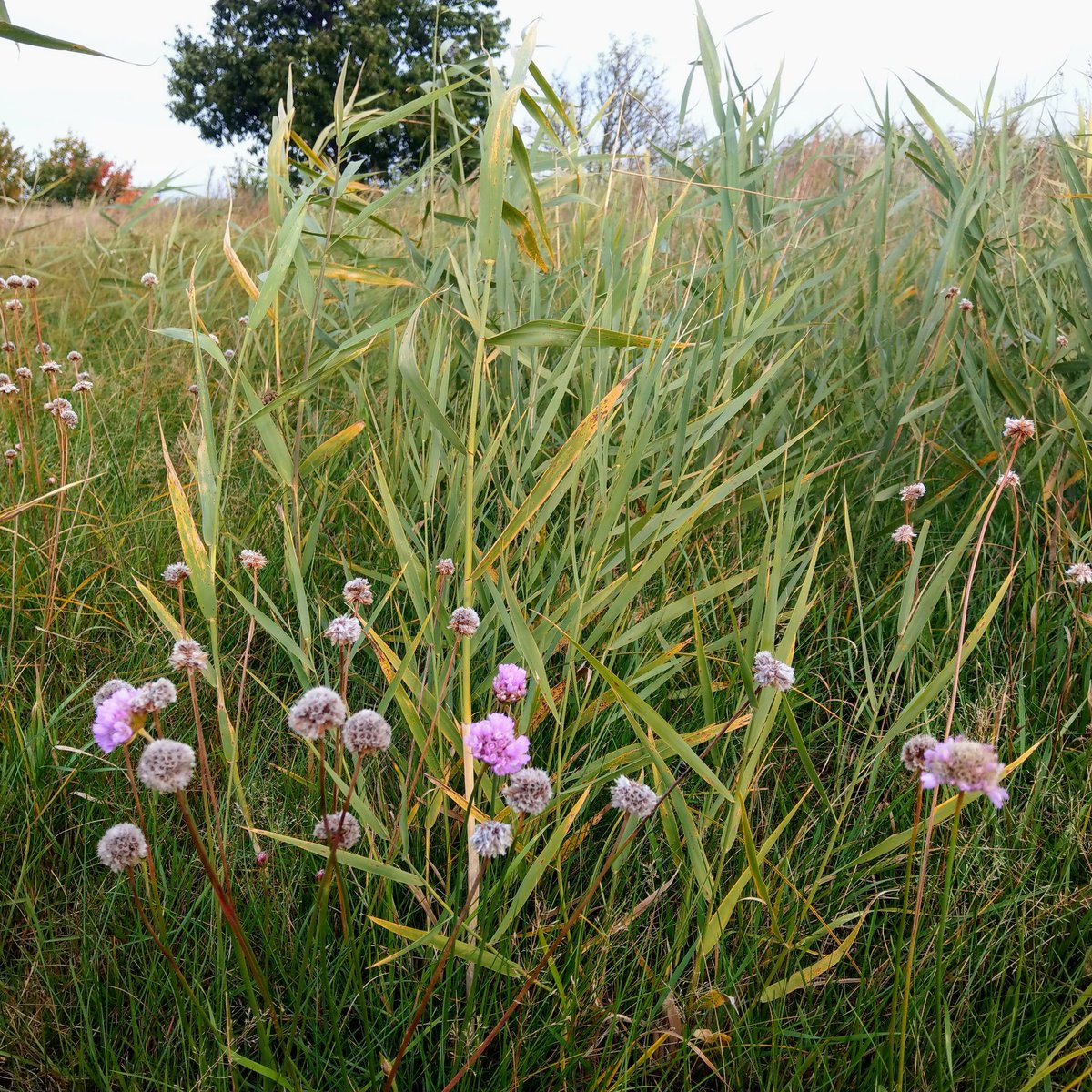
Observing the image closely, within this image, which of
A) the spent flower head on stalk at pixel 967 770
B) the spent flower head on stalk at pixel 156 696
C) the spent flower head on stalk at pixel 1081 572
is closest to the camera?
the spent flower head on stalk at pixel 967 770

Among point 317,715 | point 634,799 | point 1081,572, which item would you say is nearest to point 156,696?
point 317,715

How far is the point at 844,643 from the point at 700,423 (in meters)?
0.46

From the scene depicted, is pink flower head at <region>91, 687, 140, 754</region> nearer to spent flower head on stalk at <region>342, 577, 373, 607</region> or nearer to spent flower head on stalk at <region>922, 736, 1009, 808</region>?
spent flower head on stalk at <region>342, 577, 373, 607</region>

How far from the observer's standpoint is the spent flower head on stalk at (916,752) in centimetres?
80

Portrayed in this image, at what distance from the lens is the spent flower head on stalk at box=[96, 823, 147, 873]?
2.59 feet

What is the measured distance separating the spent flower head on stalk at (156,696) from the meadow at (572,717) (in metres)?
0.02

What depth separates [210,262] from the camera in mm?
4160

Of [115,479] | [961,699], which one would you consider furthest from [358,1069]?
[115,479]

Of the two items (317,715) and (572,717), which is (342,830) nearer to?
(317,715)

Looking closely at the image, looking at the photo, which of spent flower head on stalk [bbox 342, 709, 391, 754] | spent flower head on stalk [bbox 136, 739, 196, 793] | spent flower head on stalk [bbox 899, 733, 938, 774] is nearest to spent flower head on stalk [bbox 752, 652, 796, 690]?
spent flower head on stalk [bbox 899, 733, 938, 774]

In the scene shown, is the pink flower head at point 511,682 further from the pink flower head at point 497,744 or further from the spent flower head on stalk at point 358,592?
the spent flower head on stalk at point 358,592

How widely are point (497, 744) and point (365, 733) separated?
0.45 feet

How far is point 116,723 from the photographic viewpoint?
0.82 meters

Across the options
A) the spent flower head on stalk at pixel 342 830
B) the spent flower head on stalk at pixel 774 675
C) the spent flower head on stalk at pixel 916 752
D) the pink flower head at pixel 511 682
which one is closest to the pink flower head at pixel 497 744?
the pink flower head at pixel 511 682
